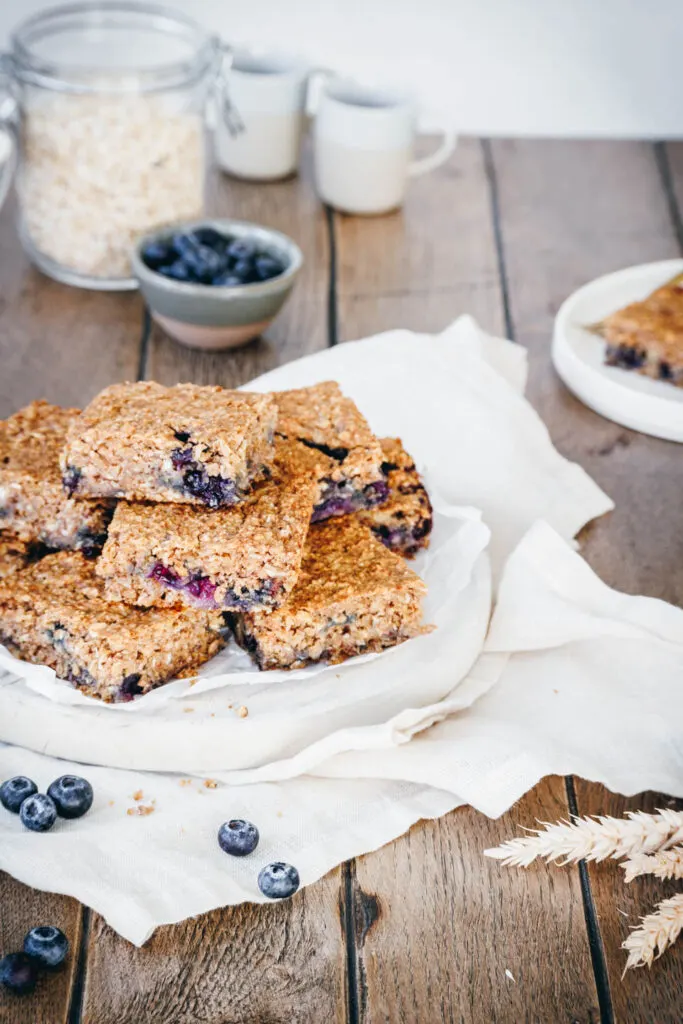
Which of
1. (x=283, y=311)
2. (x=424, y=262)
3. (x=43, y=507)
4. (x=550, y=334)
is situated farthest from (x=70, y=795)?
(x=424, y=262)

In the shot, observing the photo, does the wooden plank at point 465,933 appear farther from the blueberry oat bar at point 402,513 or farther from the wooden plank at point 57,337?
the wooden plank at point 57,337

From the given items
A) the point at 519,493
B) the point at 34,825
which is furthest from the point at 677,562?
the point at 34,825

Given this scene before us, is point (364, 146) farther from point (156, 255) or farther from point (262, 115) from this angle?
point (156, 255)

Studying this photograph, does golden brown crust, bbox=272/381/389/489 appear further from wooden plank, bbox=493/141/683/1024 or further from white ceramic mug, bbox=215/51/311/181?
white ceramic mug, bbox=215/51/311/181

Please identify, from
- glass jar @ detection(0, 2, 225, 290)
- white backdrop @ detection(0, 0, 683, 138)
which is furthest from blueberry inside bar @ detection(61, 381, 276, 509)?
white backdrop @ detection(0, 0, 683, 138)

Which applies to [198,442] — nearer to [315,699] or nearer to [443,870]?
[315,699]

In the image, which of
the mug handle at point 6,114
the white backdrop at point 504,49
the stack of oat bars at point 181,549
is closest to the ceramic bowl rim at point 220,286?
the mug handle at point 6,114
